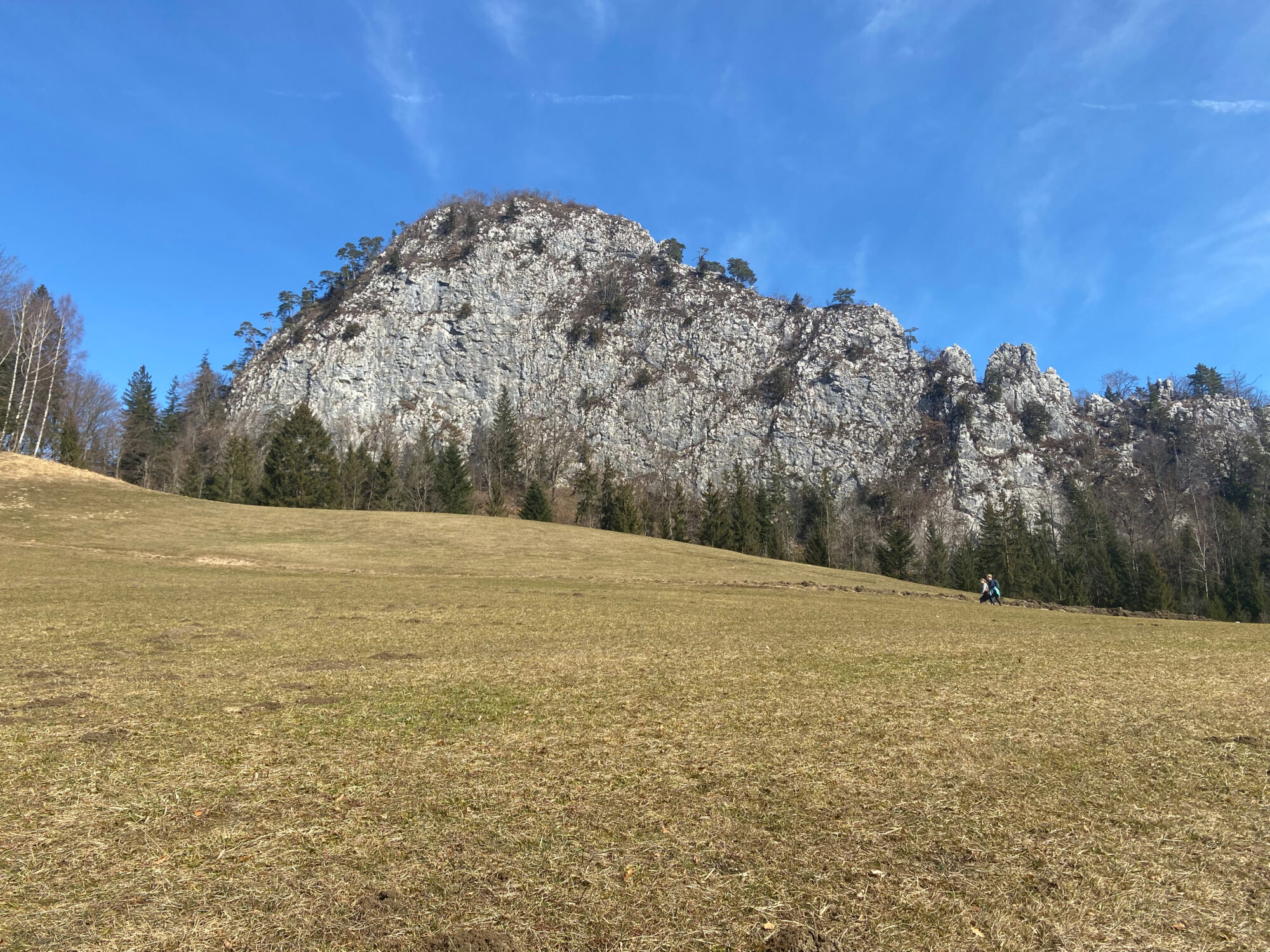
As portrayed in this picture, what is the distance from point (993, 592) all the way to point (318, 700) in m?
30.3

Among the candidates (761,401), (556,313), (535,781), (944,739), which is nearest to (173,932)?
(535,781)

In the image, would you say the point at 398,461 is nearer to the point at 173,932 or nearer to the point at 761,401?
the point at 761,401

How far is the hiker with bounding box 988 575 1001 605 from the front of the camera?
30484mm

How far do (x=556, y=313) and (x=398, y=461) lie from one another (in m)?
53.1

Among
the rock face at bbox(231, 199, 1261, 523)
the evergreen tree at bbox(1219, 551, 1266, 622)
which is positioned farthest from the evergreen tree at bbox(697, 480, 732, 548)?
the evergreen tree at bbox(1219, 551, 1266, 622)

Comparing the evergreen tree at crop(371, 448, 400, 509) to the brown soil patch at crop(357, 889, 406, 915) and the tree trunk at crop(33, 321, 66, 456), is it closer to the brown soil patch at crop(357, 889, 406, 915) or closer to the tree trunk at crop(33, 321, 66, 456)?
the tree trunk at crop(33, 321, 66, 456)

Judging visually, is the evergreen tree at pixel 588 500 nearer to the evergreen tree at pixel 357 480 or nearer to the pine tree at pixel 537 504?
the pine tree at pixel 537 504

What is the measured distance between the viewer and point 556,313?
148500 millimetres

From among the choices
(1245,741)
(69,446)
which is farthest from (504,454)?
(1245,741)

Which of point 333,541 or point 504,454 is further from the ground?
point 504,454

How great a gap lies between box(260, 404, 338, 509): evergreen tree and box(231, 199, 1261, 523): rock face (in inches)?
1873

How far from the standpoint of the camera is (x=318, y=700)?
928cm

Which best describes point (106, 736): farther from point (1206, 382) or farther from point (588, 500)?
point (1206, 382)

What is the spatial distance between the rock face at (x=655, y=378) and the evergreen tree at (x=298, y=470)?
47.6 metres
